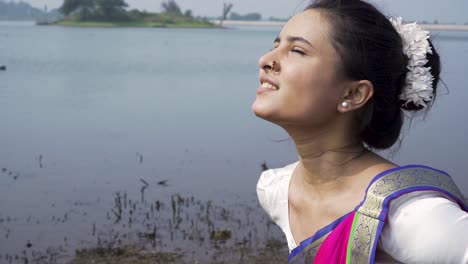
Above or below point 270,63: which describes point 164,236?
below

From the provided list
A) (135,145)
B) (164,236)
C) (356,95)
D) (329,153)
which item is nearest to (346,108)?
(356,95)

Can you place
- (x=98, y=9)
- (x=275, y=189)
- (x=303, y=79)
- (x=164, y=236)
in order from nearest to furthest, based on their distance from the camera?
(x=303, y=79) < (x=275, y=189) < (x=164, y=236) < (x=98, y=9)

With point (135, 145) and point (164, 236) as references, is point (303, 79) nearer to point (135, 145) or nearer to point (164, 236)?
point (164, 236)

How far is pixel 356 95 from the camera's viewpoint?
2.39 metres

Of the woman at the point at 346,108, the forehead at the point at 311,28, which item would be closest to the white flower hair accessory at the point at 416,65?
the woman at the point at 346,108

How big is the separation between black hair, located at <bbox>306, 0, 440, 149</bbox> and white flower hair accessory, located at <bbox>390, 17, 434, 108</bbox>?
0.8 inches

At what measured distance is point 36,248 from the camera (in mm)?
6289

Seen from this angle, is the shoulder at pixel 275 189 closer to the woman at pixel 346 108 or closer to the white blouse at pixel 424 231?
the woman at pixel 346 108

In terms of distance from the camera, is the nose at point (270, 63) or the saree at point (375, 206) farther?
the nose at point (270, 63)

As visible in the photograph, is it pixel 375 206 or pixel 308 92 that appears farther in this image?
pixel 308 92

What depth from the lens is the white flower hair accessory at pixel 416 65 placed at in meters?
2.37

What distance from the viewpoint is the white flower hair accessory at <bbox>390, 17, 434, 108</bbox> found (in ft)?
7.78

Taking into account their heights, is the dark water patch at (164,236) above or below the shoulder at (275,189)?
below

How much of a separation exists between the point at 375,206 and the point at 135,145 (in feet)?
29.1
